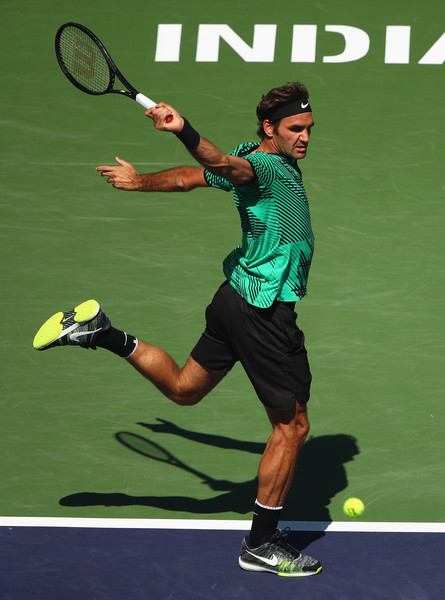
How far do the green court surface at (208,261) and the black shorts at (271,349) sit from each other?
3.32 ft

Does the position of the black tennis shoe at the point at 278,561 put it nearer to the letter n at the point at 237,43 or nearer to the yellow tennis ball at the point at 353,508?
the yellow tennis ball at the point at 353,508

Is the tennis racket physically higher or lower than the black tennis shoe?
higher

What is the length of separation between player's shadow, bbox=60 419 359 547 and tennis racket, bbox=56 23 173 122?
2.29m

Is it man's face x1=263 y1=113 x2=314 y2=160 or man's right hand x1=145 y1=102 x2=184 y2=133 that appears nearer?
man's right hand x1=145 y1=102 x2=184 y2=133

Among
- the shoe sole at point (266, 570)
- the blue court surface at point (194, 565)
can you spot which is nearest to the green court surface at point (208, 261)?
the blue court surface at point (194, 565)

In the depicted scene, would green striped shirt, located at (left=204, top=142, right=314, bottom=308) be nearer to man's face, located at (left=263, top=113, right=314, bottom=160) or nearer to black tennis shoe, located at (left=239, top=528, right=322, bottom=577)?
man's face, located at (left=263, top=113, right=314, bottom=160)

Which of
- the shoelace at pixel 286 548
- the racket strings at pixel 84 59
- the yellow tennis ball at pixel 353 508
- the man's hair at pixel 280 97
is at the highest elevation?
the racket strings at pixel 84 59

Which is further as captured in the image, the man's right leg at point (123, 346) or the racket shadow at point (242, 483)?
the racket shadow at point (242, 483)

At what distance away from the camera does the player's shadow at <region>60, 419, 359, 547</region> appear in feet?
19.1

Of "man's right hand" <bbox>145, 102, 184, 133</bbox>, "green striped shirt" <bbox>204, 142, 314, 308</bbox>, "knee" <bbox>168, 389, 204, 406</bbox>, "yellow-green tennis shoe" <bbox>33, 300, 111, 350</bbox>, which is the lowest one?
"knee" <bbox>168, 389, 204, 406</bbox>

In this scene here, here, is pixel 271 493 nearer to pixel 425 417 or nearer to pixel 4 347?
pixel 425 417

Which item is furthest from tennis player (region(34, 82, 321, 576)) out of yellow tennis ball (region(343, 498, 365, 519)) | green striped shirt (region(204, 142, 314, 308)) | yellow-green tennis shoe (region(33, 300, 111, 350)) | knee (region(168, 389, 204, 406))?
yellow-green tennis shoe (region(33, 300, 111, 350))

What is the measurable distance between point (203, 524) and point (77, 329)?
1.33 m

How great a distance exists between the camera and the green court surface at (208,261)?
6.15 meters
